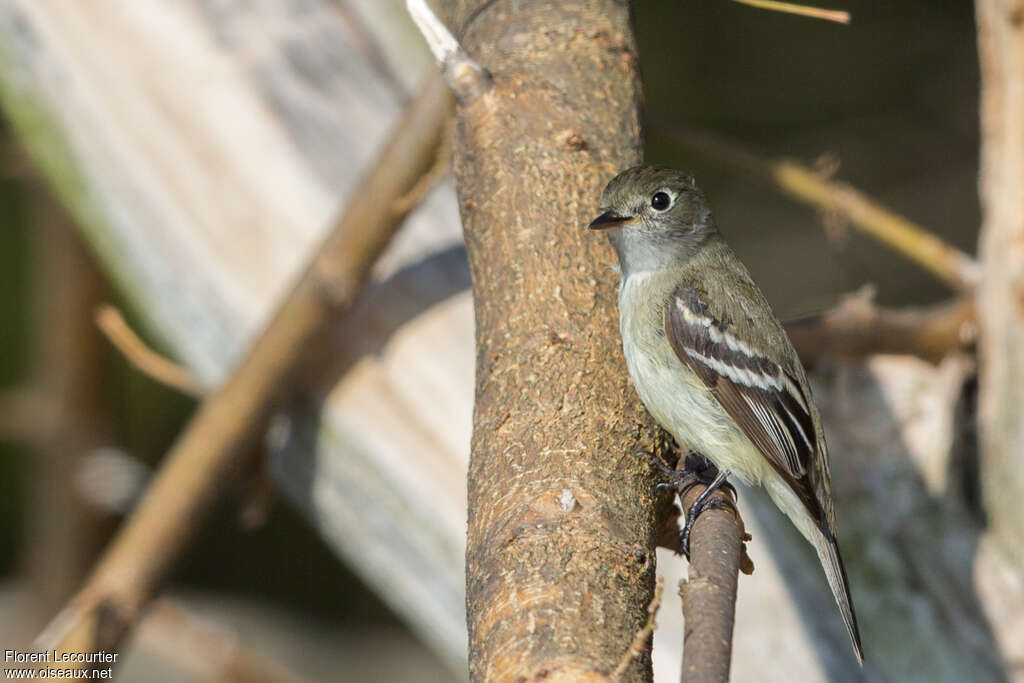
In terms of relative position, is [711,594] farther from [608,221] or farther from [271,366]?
[271,366]

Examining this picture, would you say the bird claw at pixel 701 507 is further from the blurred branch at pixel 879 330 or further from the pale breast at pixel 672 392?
the blurred branch at pixel 879 330

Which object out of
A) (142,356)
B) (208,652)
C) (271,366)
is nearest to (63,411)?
(208,652)

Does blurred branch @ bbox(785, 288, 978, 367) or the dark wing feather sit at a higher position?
the dark wing feather

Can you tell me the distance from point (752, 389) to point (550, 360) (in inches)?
30.9

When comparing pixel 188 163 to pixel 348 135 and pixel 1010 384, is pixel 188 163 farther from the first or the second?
pixel 1010 384

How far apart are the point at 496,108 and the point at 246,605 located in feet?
17.6

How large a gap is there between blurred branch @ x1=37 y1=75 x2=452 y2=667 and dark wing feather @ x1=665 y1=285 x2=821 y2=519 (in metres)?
1.08

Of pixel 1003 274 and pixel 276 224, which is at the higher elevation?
pixel 276 224

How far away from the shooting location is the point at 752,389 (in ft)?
9.49

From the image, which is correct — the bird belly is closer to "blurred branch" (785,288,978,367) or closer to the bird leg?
the bird leg

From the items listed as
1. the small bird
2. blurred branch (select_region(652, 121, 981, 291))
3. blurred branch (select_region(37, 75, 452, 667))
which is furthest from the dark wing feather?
blurred branch (select_region(652, 121, 981, 291))

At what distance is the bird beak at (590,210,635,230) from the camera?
8.53 feet

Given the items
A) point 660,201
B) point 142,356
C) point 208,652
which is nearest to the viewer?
point 660,201

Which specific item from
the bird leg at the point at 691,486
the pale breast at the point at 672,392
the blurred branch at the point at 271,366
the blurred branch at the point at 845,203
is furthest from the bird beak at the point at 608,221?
the blurred branch at the point at 845,203
